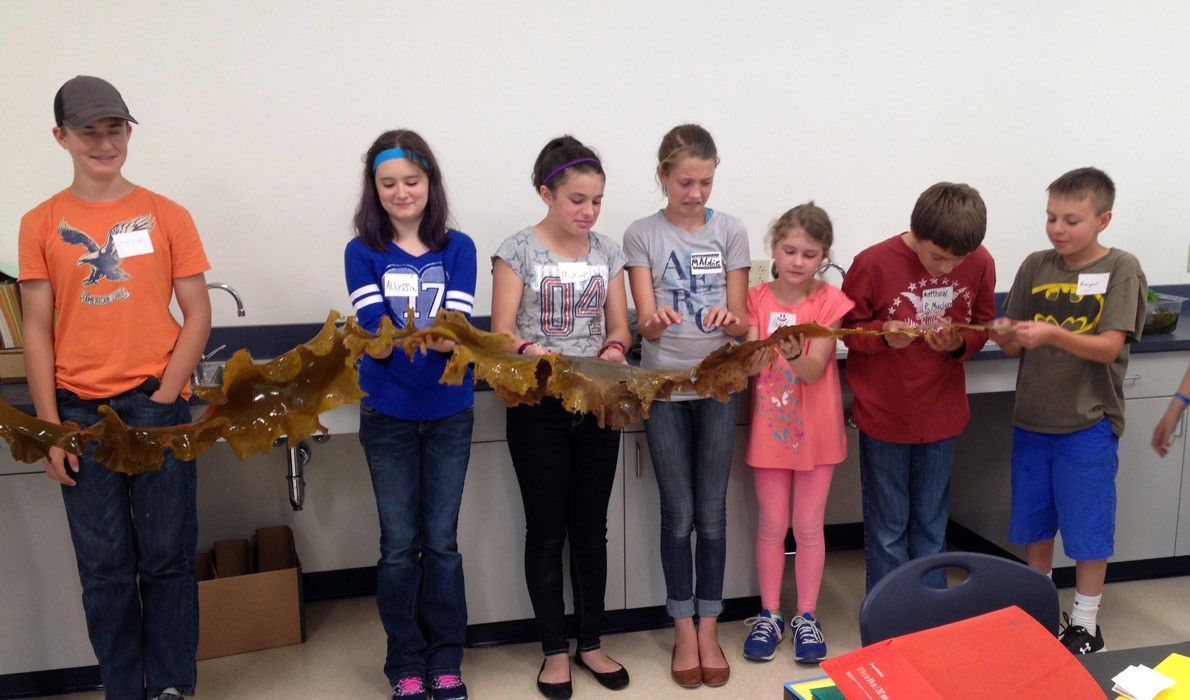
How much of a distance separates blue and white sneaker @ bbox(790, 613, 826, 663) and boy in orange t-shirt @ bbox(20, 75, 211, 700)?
1816 millimetres

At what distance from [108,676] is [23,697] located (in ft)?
2.05

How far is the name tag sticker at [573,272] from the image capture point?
7.84 ft

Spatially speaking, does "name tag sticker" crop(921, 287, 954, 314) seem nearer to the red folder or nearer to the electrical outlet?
the electrical outlet

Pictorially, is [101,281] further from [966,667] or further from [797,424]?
[966,667]

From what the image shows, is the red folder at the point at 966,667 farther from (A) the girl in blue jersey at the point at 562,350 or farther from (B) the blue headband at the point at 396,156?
(B) the blue headband at the point at 396,156

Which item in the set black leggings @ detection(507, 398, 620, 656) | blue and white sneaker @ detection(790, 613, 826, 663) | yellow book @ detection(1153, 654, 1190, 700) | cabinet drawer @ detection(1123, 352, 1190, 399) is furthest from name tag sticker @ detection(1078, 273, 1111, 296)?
yellow book @ detection(1153, 654, 1190, 700)

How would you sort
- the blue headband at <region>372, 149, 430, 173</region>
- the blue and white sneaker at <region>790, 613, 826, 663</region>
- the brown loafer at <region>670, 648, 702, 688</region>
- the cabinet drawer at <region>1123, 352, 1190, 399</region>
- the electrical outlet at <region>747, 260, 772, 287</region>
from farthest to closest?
the electrical outlet at <region>747, 260, 772, 287</region> → the cabinet drawer at <region>1123, 352, 1190, 399</region> → the blue and white sneaker at <region>790, 613, 826, 663</region> → the brown loafer at <region>670, 648, 702, 688</region> → the blue headband at <region>372, 149, 430, 173</region>

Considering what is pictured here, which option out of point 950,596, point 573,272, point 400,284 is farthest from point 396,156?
point 950,596

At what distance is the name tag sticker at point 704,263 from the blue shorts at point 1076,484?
1.11m

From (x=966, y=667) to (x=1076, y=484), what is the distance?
5.64 ft

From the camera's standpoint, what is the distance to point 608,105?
319cm

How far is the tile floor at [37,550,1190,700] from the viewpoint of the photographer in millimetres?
2633

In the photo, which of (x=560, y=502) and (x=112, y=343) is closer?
(x=112, y=343)

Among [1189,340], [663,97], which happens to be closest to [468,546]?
[663,97]
